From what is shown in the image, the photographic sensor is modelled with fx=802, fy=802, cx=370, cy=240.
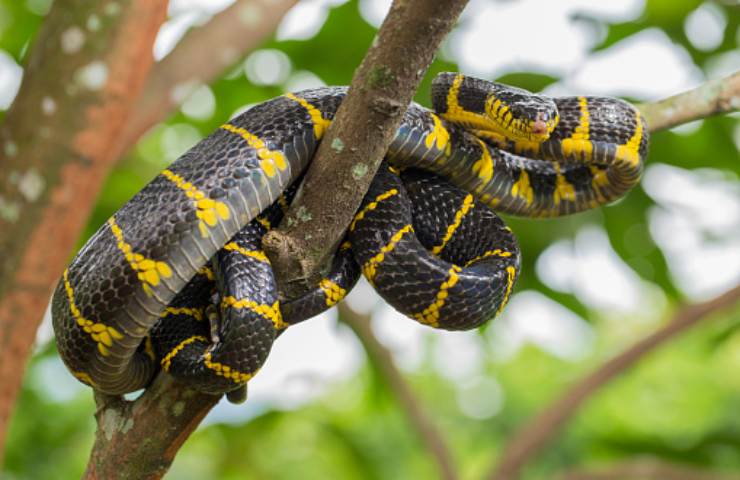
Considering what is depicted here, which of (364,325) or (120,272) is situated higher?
(120,272)

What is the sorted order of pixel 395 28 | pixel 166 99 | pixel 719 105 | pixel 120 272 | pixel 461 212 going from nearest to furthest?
pixel 395 28, pixel 120 272, pixel 461 212, pixel 719 105, pixel 166 99

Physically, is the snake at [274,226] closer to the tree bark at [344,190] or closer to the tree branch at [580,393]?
the tree bark at [344,190]

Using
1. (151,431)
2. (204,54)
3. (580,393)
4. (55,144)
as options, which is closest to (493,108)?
(151,431)

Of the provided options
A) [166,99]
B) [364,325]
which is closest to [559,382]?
[364,325]

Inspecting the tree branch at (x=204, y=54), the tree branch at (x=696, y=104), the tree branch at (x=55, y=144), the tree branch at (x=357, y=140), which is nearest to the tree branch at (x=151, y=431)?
the tree branch at (x=357, y=140)

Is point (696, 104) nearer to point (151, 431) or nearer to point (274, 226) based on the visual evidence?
point (274, 226)

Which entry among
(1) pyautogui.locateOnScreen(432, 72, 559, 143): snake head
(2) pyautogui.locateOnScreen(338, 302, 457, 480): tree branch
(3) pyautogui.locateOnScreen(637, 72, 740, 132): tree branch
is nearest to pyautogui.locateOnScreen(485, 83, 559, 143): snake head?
(1) pyautogui.locateOnScreen(432, 72, 559, 143): snake head

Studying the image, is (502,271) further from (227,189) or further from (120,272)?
(120,272)
